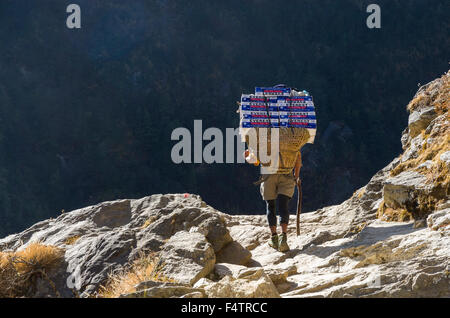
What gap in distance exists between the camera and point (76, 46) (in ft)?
99.7

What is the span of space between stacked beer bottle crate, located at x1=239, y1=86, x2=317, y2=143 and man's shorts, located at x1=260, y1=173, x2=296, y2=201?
501 millimetres

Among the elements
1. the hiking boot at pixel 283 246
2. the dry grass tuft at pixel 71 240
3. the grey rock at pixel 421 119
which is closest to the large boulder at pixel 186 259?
the hiking boot at pixel 283 246

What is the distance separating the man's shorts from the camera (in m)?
4.36

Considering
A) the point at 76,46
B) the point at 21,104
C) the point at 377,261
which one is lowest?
the point at 377,261

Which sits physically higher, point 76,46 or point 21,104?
point 76,46

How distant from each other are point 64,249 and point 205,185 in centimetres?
2314

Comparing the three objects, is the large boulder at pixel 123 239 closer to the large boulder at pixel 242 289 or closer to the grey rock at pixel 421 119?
the large boulder at pixel 242 289

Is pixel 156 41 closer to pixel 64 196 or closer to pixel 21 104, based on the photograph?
pixel 21 104

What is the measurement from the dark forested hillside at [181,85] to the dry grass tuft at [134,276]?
72.0 ft

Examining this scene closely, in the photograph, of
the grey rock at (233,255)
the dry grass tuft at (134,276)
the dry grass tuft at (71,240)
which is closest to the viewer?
the dry grass tuft at (134,276)

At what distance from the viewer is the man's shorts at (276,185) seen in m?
4.36
